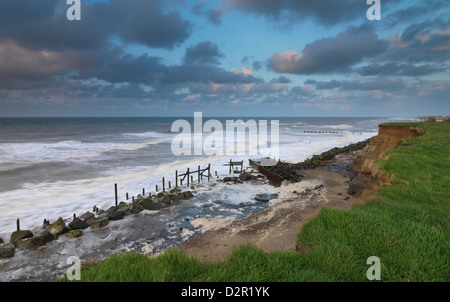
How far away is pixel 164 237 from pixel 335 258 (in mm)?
8473

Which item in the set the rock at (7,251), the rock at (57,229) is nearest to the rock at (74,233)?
the rock at (57,229)

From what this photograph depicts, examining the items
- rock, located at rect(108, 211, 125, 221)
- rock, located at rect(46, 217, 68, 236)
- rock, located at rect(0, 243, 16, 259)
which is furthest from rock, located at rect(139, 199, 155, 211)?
rock, located at rect(0, 243, 16, 259)

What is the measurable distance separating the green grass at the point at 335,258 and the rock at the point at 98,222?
26.5ft

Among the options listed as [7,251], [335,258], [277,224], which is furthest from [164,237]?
[335,258]

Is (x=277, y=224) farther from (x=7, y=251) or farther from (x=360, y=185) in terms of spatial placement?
(x=7, y=251)

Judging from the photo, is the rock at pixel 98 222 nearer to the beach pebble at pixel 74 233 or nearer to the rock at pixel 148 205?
the beach pebble at pixel 74 233

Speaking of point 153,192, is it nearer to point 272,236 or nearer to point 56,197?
point 56,197

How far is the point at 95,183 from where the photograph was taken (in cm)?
2114

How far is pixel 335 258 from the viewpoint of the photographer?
14.2 ft

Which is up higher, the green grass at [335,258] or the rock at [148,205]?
the green grass at [335,258]

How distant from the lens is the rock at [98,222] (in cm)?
1166

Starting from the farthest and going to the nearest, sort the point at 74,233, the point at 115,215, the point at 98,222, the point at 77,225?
1. the point at 115,215
2. the point at 98,222
3. the point at 77,225
4. the point at 74,233
